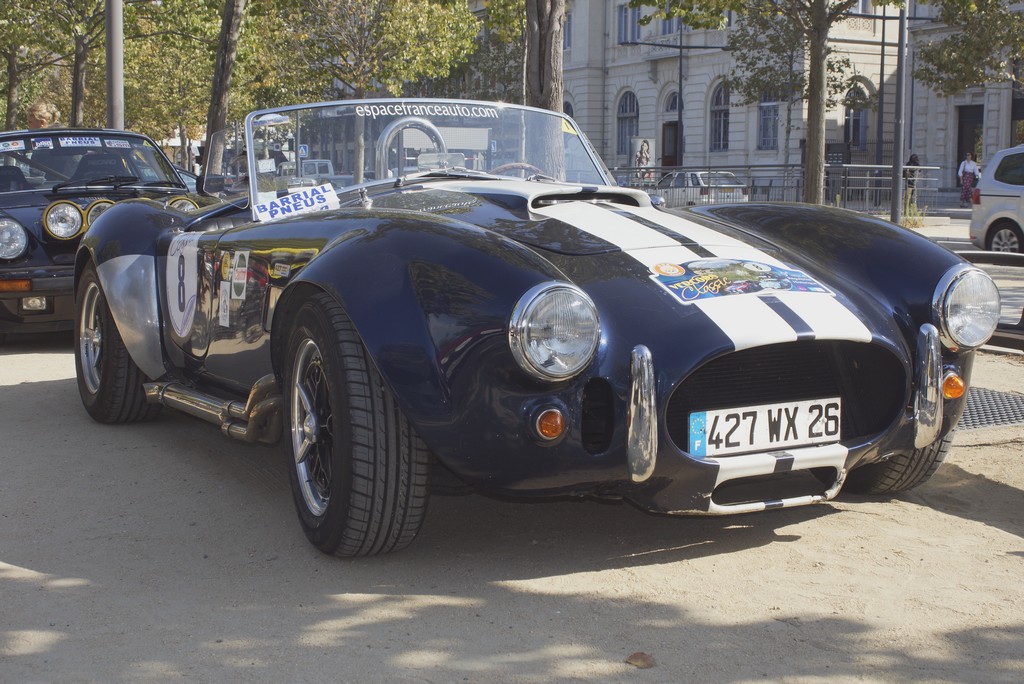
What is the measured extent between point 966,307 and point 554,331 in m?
1.45

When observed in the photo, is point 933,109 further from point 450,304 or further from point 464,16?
point 450,304

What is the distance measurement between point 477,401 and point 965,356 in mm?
1623

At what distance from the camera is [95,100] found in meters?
43.4

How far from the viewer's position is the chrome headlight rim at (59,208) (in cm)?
793

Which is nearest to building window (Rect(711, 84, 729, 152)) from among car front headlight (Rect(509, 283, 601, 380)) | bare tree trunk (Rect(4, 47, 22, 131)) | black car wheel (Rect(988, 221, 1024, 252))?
bare tree trunk (Rect(4, 47, 22, 131))

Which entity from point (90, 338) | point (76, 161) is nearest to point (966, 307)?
point (90, 338)

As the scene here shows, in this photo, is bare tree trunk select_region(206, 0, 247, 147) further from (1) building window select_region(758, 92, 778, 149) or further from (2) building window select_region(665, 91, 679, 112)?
(2) building window select_region(665, 91, 679, 112)

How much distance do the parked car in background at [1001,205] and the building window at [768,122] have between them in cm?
3107

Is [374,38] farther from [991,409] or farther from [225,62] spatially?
[991,409]

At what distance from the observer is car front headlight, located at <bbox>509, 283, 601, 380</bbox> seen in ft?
9.85

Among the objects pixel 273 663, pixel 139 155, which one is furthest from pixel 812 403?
pixel 139 155

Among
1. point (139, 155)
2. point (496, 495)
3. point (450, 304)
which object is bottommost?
point (496, 495)

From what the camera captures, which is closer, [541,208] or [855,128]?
[541,208]

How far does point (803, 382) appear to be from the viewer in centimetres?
335
